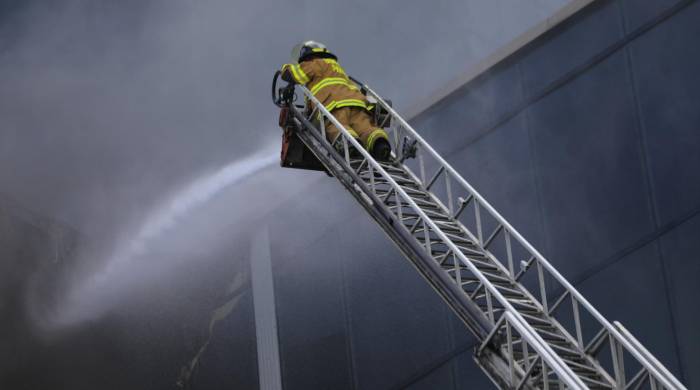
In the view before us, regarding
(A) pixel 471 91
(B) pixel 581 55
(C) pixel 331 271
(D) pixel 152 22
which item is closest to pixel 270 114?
(D) pixel 152 22

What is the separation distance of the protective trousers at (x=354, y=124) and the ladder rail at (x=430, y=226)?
8cm

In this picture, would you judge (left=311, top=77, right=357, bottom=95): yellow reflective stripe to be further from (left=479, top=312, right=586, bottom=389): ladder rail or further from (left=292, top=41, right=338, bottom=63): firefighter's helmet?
(left=479, top=312, right=586, bottom=389): ladder rail

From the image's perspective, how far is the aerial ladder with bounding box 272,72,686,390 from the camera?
26.4 ft

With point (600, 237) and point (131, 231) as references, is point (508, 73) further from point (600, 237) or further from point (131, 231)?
point (131, 231)

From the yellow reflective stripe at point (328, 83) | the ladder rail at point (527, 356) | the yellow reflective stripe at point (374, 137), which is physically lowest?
the ladder rail at point (527, 356)

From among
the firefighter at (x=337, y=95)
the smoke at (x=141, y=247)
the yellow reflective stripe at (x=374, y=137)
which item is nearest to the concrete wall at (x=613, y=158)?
the firefighter at (x=337, y=95)

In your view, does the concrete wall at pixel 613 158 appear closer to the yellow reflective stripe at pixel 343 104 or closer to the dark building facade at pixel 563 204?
the dark building facade at pixel 563 204

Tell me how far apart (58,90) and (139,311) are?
3.06 metres

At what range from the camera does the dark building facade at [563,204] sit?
1109 centimetres

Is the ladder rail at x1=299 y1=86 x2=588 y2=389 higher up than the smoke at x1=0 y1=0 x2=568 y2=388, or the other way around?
the smoke at x1=0 y1=0 x2=568 y2=388

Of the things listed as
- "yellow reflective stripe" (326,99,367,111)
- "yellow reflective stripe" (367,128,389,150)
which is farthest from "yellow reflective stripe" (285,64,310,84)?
"yellow reflective stripe" (367,128,389,150)

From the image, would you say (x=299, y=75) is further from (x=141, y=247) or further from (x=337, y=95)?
(x=141, y=247)

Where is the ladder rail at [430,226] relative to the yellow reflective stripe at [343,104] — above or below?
below

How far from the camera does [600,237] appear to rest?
11.6 m
